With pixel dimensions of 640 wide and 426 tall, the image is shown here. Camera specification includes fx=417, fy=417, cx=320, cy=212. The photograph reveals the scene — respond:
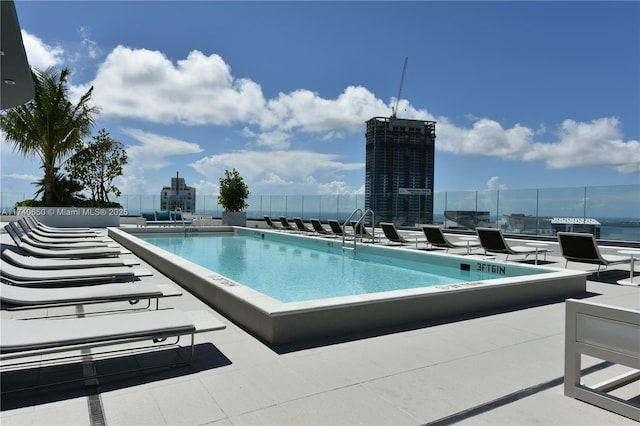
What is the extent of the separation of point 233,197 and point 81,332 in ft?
56.7

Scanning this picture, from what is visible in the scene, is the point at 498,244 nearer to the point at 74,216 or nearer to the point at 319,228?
the point at 319,228

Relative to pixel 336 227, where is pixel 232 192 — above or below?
above

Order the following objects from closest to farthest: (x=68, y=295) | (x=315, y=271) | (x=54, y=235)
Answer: (x=68, y=295) → (x=315, y=271) → (x=54, y=235)

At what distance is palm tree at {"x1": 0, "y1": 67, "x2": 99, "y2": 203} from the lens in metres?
16.2

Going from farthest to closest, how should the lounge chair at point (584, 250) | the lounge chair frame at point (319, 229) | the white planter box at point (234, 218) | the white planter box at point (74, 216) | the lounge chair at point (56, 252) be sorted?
the white planter box at point (234, 218) < the white planter box at point (74, 216) < the lounge chair frame at point (319, 229) < the lounge chair at point (584, 250) < the lounge chair at point (56, 252)

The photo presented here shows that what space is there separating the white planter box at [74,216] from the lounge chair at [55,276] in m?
13.9

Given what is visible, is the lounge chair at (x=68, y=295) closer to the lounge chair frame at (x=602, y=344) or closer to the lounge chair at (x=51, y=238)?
the lounge chair frame at (x=602, y=344)

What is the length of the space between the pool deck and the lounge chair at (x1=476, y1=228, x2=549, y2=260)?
5.24 meters

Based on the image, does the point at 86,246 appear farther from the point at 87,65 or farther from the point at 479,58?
the point at 479,58

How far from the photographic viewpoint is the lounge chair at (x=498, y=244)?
8.57 meters

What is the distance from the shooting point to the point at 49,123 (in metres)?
16.4

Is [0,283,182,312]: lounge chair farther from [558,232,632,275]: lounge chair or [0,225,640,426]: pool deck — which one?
[558,232,632,275]: lounge chair

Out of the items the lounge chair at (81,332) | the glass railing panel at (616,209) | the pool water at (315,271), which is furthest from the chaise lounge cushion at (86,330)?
the glass railing panel at (616,209)

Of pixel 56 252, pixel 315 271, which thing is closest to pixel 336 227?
pixel 315 271
